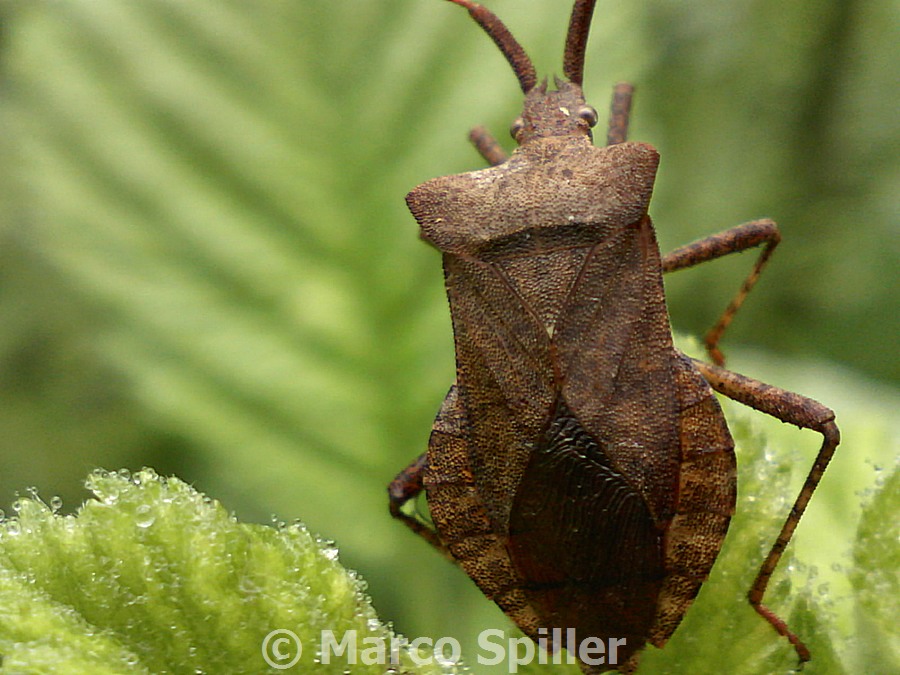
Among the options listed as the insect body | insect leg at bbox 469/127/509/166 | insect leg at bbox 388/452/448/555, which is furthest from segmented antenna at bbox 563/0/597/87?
insect leg at bbox 388/452/448/555

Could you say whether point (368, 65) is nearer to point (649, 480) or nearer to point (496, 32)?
point (496, 32)

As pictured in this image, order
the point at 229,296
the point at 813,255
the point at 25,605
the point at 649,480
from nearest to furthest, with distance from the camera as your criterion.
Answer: the point at 25,605 → the point at 649,480 → the point at 229,296 → the point at 813,255

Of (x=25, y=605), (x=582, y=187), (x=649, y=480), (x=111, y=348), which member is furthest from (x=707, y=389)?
(x=111, y=348)

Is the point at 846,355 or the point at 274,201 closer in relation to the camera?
the point at 274,201

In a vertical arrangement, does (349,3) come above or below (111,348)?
above

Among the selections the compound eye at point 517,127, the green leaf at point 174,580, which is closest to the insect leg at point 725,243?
the compound eye at point 517,127

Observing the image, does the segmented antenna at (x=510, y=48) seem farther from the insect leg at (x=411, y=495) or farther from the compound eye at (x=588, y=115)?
the insect leg at (x=411, y=495)
